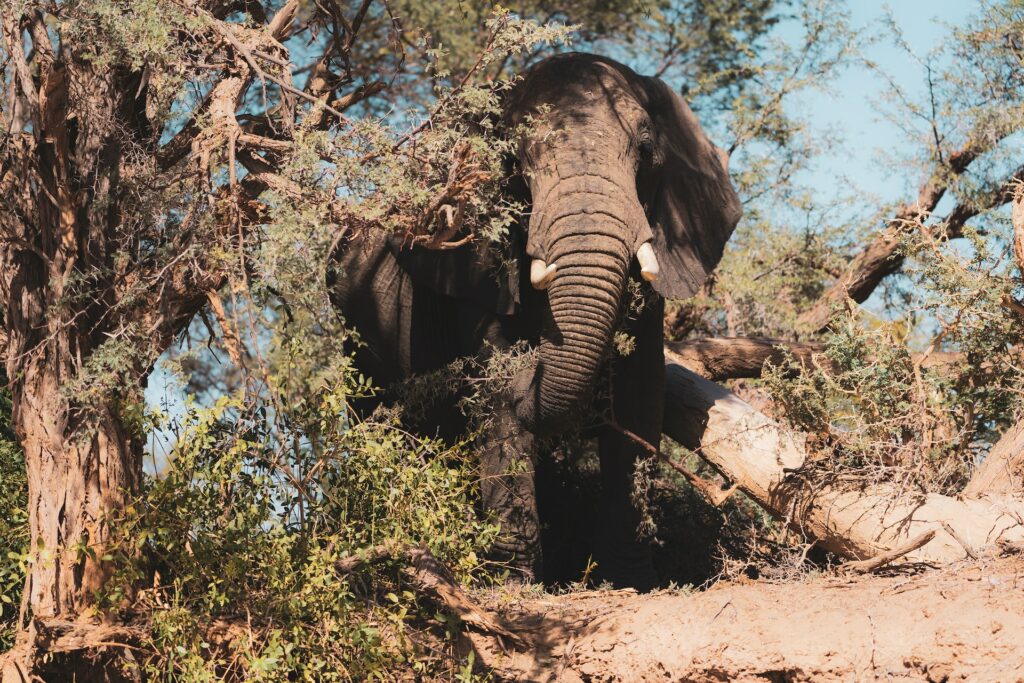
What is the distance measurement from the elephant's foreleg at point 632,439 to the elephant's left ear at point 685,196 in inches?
13.5

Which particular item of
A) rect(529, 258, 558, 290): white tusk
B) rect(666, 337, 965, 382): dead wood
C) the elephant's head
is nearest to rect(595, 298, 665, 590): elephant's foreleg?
the elephant's head

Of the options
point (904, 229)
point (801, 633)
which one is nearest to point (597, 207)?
point (801, 633)

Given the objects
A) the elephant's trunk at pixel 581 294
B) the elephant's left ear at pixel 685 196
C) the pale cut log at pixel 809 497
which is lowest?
the pale cut log at pixel 809 497

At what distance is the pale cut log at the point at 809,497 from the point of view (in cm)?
567

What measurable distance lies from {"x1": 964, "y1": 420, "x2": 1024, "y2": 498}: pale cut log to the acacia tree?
2451 mm

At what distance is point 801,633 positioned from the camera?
4742mm

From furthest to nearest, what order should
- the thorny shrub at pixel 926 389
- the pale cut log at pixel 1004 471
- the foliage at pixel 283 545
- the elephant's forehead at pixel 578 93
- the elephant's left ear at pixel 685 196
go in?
the elephant's left ear at pixel 685 196
the elephant's forehead at pixel 578 93
the thorny shrub at pixel 926 389
the pale cut log at pixel 1004 471
the foliage at pixel 283 545

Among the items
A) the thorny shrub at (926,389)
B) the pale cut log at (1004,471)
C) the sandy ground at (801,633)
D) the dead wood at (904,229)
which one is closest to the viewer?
the sandy ground at (801,633)

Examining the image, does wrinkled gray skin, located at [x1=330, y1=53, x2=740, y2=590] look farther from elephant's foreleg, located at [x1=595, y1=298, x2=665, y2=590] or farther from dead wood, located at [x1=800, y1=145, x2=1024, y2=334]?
dead wood, located at [x1=800, y1=145, x2=1024, y2=334]

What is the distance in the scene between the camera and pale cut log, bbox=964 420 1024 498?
19.0 ft

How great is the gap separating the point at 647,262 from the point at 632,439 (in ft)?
4.13

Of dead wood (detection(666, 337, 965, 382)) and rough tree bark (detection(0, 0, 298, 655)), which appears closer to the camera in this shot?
rough tree bark (detection(0, 0, 298, 655))

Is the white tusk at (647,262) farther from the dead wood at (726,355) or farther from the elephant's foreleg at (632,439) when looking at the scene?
the dead wood at (726,355)

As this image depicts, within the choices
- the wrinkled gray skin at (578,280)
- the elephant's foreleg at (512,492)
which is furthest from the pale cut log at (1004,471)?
the elephant's foreleg at (512,492)
